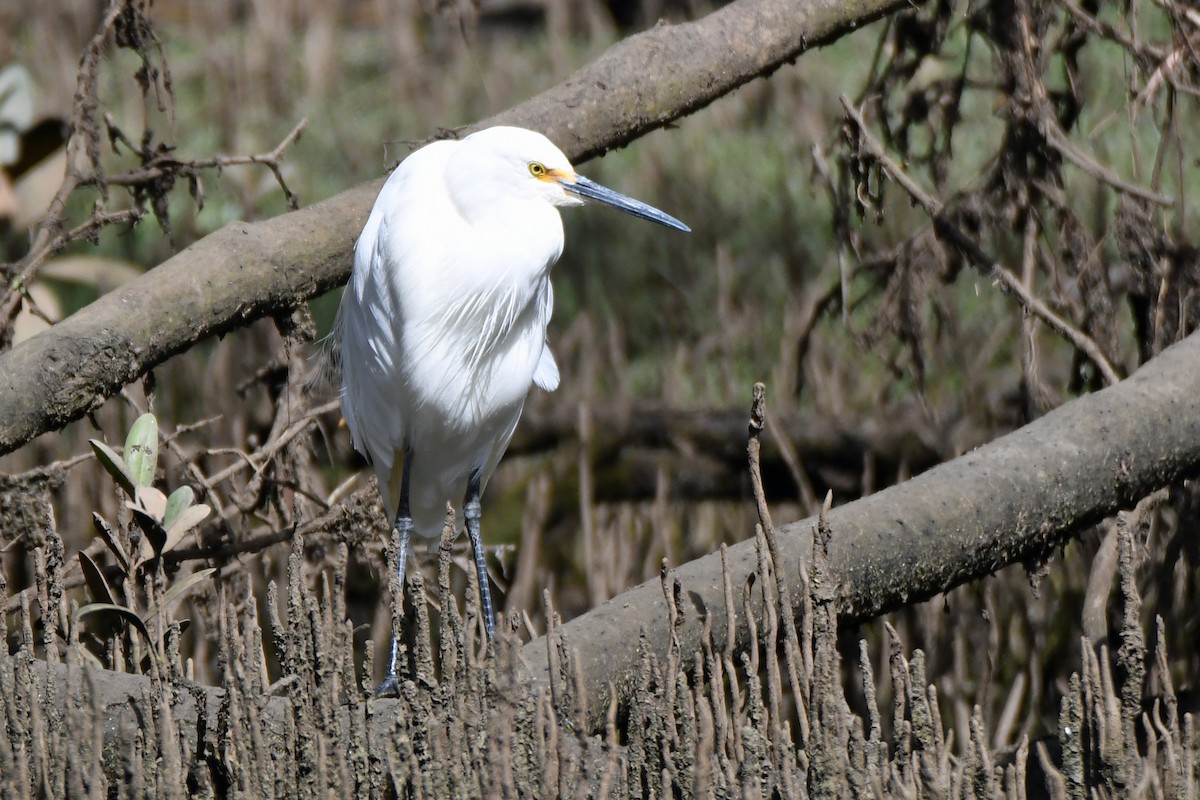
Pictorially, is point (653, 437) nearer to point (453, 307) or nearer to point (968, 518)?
point (453, 307)

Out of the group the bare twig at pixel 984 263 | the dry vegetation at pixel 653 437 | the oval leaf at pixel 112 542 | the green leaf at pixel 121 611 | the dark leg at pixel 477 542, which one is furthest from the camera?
the dark leg at pixel 477 542

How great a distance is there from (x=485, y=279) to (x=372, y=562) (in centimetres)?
54

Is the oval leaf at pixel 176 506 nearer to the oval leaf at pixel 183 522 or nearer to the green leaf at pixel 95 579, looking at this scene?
the oval leaf at pixel 183 522

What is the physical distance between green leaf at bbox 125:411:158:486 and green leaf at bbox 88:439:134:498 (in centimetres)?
2

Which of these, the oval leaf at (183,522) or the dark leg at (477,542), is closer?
the oval leaf at (183,522)

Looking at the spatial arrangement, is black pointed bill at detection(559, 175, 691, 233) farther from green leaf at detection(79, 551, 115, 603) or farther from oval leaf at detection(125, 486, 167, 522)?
green leaf at detection(79, 551, 115, 603)

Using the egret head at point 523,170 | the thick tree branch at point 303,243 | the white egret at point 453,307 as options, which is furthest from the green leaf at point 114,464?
the egret head at point 523,170

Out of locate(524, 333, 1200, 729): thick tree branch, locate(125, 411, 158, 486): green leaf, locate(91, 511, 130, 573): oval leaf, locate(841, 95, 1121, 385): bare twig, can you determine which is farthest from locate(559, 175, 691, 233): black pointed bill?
locate(91, 511, 130, 573): oval leaf

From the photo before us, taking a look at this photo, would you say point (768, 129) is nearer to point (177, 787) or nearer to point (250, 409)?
point (250, 409)

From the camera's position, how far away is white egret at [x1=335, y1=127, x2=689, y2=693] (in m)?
2.33

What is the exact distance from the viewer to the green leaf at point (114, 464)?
70.3 inches

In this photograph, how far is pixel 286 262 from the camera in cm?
219

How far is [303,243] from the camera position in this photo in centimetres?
222

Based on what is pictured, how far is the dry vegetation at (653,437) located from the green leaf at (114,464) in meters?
0.07
